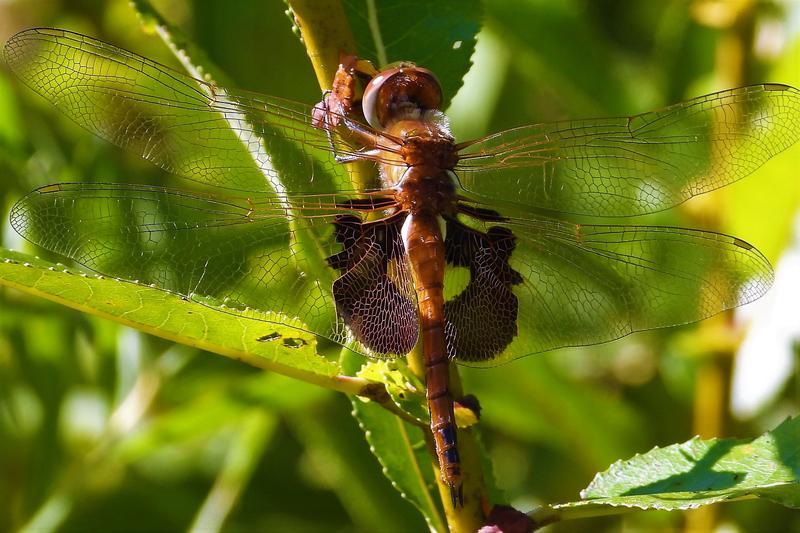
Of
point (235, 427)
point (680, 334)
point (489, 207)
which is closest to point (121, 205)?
point (489, 207)

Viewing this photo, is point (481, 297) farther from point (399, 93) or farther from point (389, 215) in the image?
point (399, 93)

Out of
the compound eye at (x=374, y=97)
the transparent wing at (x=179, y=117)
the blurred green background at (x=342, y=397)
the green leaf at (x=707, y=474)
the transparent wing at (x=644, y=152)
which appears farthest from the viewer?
the blurred green background at (x=342, y=397)

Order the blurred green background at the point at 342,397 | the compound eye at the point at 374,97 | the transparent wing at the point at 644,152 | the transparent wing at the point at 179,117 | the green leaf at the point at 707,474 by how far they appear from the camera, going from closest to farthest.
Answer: the green leaf at the point at 707,474
the compound eye at the point at 374,97
the transparent wing at the point at 179,117
the transparent wing at the point at 644,152
the blurred green background at the point at 342,397

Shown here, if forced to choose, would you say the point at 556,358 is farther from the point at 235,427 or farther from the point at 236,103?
the point at 236,103

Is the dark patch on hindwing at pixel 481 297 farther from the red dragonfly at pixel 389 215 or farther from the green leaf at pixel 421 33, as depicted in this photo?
the green leaf at pixel 421 33

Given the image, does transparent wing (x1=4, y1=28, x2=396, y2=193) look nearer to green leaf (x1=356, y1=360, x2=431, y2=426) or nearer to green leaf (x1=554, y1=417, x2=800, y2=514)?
green leaf (x1=356, y1=360, x2=431, y2=426)

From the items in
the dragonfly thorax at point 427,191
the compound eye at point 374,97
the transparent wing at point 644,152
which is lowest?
the dragonfly thorax at point 427,191

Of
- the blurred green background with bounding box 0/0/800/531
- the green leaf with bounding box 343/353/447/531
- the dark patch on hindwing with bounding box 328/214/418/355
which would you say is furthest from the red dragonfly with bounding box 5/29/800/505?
the blurred green background with bounding box 0/0/800/531

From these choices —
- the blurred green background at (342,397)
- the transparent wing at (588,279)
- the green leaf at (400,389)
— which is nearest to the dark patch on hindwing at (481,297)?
the transparent wing at (588,279)

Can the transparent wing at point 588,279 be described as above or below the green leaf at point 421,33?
below
